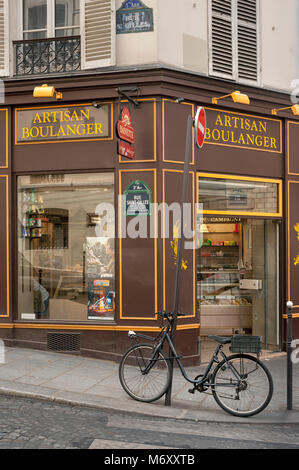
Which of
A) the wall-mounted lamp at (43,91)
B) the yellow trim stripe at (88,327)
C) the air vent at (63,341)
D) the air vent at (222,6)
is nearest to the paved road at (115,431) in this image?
the yellow trim stripe at (88,327)

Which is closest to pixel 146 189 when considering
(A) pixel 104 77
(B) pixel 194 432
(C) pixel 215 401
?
(A) pixel 104 77

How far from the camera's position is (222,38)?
8.90 meters

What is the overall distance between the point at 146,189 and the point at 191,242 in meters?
1.25

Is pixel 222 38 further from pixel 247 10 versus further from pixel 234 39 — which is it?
pixel 247 10

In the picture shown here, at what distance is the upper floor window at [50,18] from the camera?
870cm

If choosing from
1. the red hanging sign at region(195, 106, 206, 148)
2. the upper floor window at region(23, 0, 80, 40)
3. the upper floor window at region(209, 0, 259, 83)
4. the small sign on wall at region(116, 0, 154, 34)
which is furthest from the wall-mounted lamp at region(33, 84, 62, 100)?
the upper floor window at region(209, 0, 259, 83)

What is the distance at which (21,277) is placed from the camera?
29.3 ft

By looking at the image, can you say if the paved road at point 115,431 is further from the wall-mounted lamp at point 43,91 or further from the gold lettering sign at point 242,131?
the gold lettering sign at point 242,131

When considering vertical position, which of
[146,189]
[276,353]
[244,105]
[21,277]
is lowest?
[276,353]

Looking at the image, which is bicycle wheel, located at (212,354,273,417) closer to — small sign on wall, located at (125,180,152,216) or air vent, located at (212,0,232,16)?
small sign on wall, located at (125,180,152,216)

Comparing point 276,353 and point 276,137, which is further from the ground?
point 276,137

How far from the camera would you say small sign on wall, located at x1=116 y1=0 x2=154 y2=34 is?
8094 mm

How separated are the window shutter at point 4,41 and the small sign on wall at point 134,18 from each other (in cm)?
211

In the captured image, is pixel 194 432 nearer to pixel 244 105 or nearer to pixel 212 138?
pixel 212 138
